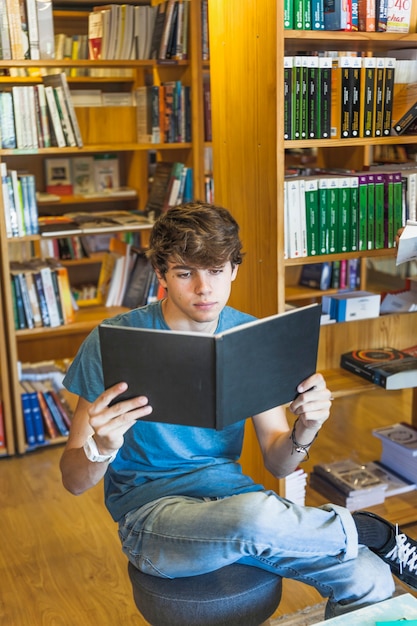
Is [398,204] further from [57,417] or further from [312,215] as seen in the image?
[57,417]

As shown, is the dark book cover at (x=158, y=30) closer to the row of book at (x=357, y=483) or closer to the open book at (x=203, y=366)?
the row of book at (x=357, y=483)

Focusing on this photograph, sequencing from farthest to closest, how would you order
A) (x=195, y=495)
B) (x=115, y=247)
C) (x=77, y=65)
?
(x=115, y=247) → (x=77, y=65) → (x=195, y=495)

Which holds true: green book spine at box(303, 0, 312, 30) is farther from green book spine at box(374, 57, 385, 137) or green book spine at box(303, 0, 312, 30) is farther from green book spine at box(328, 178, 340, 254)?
green book spine at box(328, 178, 340, 254)

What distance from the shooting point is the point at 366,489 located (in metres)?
2.60

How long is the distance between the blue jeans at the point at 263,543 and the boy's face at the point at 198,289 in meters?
0.39

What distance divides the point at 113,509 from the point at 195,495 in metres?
0.19

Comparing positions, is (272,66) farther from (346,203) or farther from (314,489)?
(314,489)

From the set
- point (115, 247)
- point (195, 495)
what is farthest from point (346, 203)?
point (115, 247)

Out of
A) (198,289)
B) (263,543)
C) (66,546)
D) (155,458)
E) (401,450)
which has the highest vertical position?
(198,289)

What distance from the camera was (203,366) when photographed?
4.66 ft

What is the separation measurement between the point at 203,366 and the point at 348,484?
1.38 m

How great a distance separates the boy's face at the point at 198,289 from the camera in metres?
1.62

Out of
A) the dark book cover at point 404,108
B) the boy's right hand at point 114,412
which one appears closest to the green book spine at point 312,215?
the dark book cover at point 404,108

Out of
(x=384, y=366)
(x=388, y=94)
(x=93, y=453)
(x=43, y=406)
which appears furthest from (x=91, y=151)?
(x=93, y=453)
